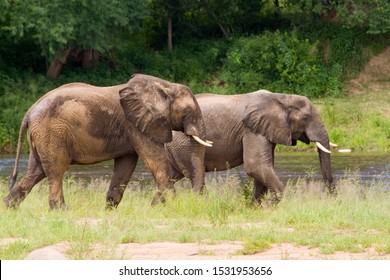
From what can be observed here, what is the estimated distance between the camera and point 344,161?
30422mm

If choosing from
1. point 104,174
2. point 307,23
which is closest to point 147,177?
Result: point 104,174

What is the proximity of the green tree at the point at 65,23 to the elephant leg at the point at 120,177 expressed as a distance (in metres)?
19.5

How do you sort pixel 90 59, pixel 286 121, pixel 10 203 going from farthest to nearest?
pixel 90 59, pixel 286 121, pixel 10 203

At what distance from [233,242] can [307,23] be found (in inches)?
1264

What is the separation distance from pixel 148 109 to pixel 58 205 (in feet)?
5.96

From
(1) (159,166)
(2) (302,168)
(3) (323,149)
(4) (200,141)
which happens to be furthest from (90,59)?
(1) (159,166)

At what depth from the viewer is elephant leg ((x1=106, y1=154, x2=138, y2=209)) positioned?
17.0 m

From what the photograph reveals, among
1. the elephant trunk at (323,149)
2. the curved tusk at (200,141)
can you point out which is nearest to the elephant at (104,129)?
the curved tusk at (200,141)

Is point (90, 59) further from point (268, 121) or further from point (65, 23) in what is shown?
point (268, 121)

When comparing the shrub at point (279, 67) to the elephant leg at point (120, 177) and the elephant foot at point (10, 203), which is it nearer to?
the elephant leg at point (120, 177)

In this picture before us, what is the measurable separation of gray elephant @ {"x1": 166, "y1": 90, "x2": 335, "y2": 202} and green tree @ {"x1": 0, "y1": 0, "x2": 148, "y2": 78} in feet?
→ 59.5

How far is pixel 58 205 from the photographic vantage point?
1630 cm

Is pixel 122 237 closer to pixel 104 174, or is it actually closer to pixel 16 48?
pixel 104 174

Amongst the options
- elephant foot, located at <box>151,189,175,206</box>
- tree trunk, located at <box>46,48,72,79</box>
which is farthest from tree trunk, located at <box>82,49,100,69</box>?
elephant foot, located at <box>151,189,175,206</box>
